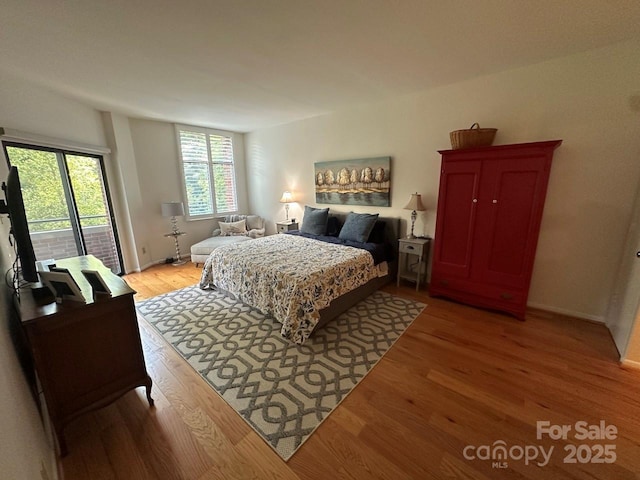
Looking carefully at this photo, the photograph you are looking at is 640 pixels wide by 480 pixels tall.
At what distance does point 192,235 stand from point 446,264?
180 inches

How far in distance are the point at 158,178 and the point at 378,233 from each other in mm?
3912

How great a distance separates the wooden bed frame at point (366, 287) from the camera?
2473 mm

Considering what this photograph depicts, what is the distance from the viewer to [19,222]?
1.31 m

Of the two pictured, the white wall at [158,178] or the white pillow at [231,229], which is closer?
the white wall at [158,178]

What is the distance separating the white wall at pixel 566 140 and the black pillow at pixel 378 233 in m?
0.51

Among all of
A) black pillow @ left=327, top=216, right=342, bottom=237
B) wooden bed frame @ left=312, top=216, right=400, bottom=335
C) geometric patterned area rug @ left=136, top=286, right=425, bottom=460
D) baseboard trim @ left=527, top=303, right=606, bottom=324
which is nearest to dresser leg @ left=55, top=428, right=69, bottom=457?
geometric patterned area rug @ left=136, top=286, right=425, bottom=460

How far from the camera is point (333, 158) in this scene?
4098 millimetres

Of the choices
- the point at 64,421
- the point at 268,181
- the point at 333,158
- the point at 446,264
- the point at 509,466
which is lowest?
the point at 509,466

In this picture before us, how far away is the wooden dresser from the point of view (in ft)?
4.12

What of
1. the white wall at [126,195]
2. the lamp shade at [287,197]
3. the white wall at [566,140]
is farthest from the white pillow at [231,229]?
the white wall at [566,140]

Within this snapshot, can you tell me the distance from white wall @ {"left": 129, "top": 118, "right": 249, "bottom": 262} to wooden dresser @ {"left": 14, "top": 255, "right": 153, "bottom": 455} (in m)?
3.15

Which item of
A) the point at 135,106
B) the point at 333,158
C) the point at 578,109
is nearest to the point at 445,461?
the point at 578,109

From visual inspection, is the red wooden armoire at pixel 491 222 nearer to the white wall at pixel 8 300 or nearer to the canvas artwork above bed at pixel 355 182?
the canvas artwork above bed at pixel 355 182

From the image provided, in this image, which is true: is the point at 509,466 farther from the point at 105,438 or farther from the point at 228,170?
the point at 228,170
